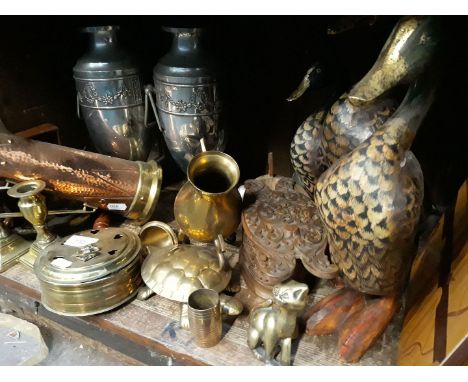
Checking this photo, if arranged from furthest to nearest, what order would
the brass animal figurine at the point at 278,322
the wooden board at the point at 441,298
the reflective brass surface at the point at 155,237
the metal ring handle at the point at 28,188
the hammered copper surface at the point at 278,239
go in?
the reflective brass surface at the point at 155,237, the metal ring handle at the point at 28,188, the hammered copper surface at the point at 278,239, the brass animal figurine at the point at 278,322, the wooden board at the point at 441,298

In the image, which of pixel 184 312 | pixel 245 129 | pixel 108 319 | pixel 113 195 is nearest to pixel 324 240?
pixel 184 312

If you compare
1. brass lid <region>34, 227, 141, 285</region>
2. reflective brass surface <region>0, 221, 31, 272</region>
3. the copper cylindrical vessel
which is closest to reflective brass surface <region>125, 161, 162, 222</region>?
the copper cylindrical vessel

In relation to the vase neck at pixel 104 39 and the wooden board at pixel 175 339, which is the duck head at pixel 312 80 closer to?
the wooden board at pixel 175 339

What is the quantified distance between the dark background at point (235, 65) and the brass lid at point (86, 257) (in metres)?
0.61

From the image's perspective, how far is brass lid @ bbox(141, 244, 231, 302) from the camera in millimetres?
1021

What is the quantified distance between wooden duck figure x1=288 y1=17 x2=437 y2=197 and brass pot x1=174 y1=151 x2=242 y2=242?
0.64ft

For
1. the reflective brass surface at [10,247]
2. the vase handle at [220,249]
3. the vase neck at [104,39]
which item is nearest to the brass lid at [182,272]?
the vase handle at [220,249]

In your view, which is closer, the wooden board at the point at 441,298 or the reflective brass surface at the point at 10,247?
the wooden board at the point at 441,298

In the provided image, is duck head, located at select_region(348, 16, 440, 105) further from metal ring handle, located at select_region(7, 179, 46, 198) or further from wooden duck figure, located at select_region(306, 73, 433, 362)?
metal ring handle, located at select_region(7, 179, 46, 198)

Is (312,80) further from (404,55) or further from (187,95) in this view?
(187,95)

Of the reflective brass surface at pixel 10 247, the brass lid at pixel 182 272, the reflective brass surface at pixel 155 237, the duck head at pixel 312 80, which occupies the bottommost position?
the reflective brass surface at pixel 10 247

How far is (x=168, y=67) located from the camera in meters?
1.35

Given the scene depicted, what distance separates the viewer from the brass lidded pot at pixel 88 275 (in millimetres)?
1027

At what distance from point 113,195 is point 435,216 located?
97 centimetres
